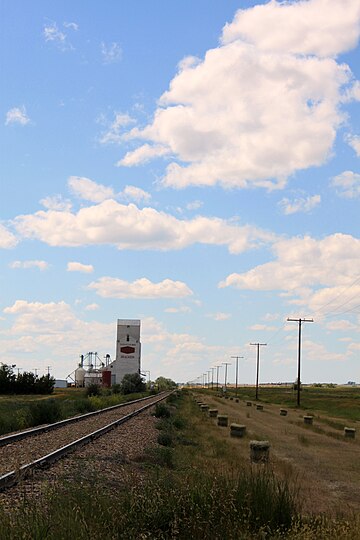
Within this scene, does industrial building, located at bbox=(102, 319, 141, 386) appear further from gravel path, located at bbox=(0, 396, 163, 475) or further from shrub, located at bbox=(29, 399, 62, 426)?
gravel path, located at bbox=(0, 396, 163, 475)

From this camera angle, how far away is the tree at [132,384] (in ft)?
354

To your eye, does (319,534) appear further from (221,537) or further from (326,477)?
Answer: (326,477)

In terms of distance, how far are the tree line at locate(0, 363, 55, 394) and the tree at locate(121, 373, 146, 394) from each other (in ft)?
50.5

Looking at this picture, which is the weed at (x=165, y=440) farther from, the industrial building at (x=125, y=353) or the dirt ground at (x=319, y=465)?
the industrial building at (x=125, y=353)

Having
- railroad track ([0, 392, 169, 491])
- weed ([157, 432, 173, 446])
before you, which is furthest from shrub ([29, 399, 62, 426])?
weed ([157, 432, 173, 446])

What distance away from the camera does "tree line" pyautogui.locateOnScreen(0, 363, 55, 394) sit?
3533 inches

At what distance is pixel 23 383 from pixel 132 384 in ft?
73.6

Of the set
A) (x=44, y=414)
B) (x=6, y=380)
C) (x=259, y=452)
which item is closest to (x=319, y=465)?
(x=259, y=452)

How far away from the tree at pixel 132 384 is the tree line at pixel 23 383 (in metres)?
15.4

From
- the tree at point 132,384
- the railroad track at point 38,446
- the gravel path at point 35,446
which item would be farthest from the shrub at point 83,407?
the tree at point 132,384

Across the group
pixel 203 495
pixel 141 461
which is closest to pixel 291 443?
pixel 141 461

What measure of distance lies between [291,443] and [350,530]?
18257mm

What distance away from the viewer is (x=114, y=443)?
19.7 m

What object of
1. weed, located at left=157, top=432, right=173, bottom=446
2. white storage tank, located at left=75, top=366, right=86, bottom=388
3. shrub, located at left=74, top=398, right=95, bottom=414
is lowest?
white storage tank, located at left=75, top=366, right=86, bottom=388
